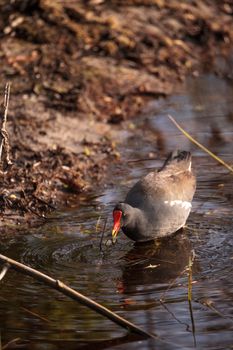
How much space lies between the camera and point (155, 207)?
8141 mm

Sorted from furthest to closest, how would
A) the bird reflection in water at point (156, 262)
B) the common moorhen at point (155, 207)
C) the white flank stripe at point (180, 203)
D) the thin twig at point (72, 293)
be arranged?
the white flank stripe at point (180, 203) → the common moorhen at point (155, 207) → the bird reflection in water at point (156, 262) → the thin twig at point (72, 293)

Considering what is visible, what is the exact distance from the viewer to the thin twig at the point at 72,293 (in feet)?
18.3

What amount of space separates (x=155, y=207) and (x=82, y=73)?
432 cm

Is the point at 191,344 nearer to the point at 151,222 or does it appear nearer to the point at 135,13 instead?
the point at 151,222

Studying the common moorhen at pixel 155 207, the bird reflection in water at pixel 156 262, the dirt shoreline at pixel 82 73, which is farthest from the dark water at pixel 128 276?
the dirt shoreline at pixel 82 73

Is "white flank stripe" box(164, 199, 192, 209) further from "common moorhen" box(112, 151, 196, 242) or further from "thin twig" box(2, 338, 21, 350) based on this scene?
"thin twig" box(2, 338, 21, 350)

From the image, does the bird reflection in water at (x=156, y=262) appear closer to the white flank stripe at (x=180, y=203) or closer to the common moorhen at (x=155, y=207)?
the common moorhen at (x=155, y=207)

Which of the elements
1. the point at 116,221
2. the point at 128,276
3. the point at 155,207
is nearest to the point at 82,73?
the point at 155,207

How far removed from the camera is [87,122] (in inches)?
438

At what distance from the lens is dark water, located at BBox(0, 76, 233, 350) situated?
5914mm

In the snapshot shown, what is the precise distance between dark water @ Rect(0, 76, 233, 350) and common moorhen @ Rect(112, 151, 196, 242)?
4.9 inches

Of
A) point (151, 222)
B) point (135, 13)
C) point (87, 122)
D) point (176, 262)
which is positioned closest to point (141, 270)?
point (176, 262)

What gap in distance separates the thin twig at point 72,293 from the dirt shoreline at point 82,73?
2.76 metres

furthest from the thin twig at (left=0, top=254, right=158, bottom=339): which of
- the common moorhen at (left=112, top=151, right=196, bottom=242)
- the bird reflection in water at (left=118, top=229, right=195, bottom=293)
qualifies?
the common moorhen at (left=112, top=151, right=196, bottom=242)
